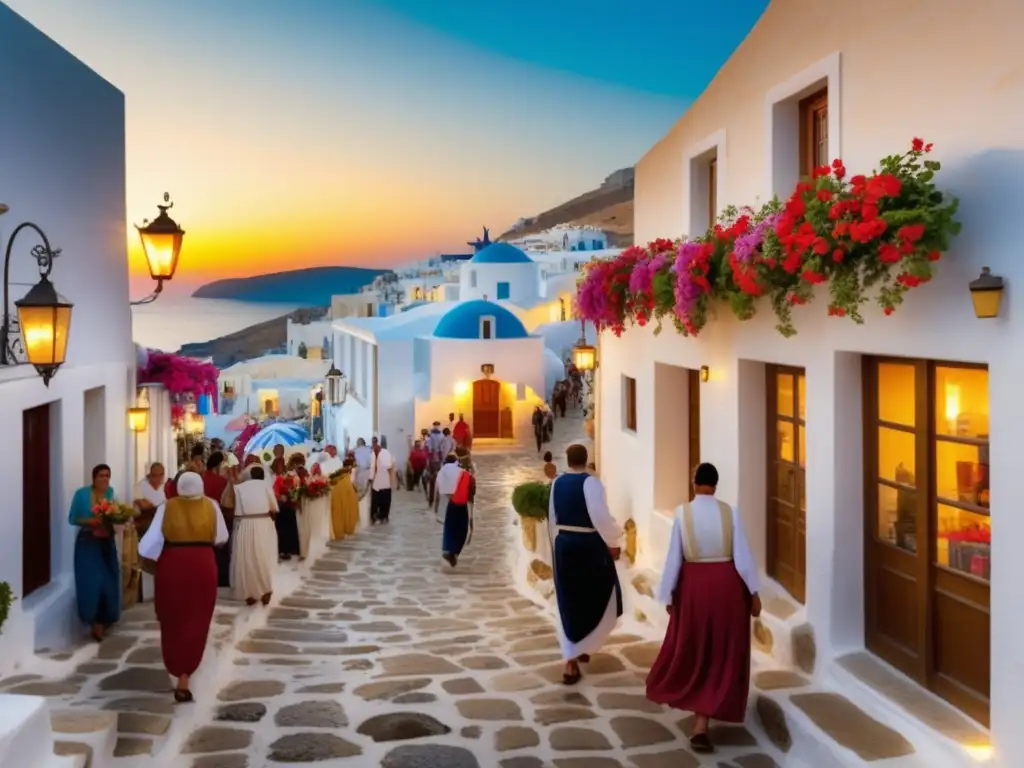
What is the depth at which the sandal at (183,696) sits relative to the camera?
6473 millimetres

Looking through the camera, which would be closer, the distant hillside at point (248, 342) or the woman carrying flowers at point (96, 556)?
the woman carrying flowers at point (96, 556)

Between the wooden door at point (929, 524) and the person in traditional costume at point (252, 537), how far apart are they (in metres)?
5.72

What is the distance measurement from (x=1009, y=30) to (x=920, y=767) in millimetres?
3680

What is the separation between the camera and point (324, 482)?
14555 mm

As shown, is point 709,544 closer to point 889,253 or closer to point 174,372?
point 889,253

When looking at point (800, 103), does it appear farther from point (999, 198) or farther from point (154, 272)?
point (154, 272)

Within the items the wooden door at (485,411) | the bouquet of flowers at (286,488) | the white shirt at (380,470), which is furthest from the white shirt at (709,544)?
the wooden door at (485,411)

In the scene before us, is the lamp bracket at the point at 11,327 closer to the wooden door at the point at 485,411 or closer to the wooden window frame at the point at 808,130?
the wooden window frame at the point at 808,130

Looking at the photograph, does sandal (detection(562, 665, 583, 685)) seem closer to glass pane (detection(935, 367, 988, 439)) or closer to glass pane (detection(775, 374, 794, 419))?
glass pane (detection(775, 374, 794, 419))

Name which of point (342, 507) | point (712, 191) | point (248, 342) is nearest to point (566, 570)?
point (712, 191)

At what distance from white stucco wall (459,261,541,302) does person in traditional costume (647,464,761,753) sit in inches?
1741

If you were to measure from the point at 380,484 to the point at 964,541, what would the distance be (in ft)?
46.1

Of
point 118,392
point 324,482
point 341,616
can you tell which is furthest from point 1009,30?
point 324,482

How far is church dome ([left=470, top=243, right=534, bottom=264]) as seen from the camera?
5100cm
